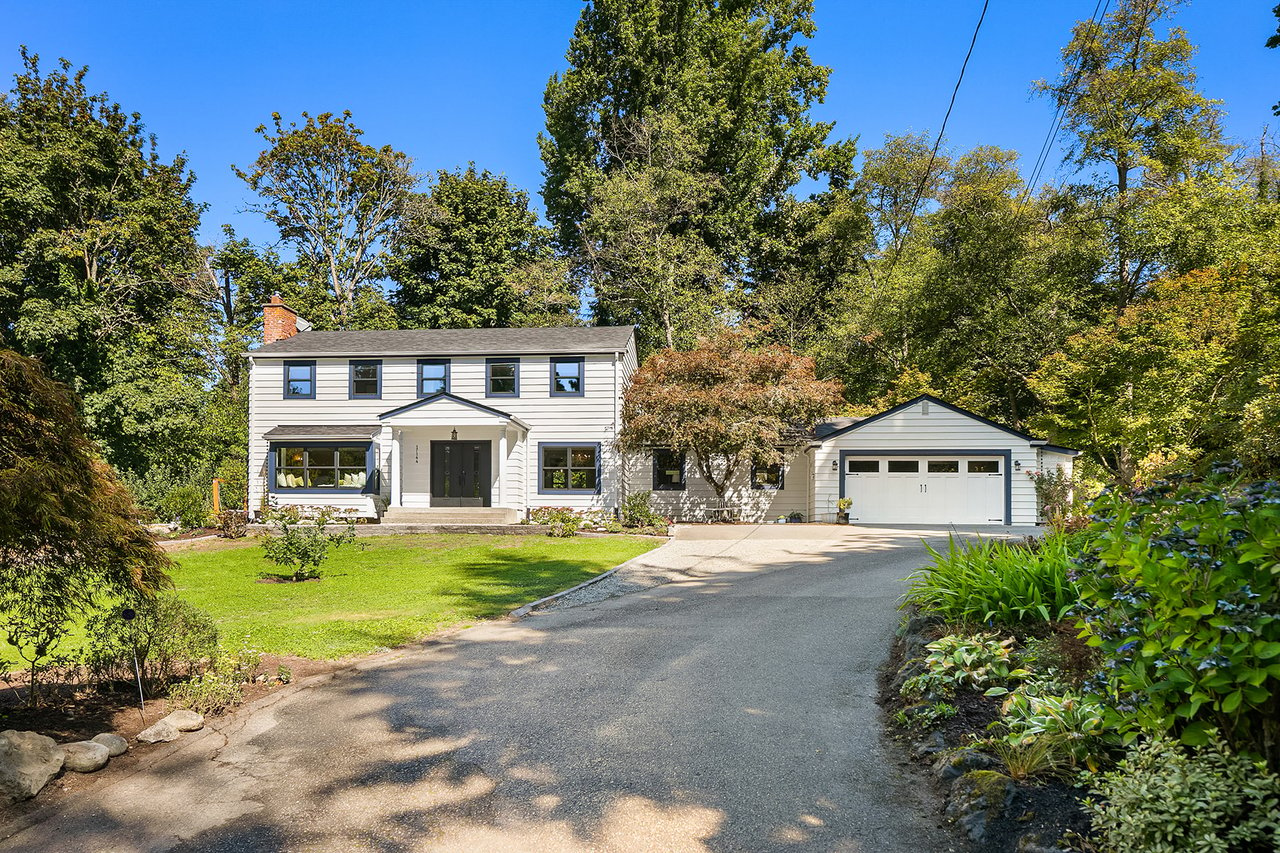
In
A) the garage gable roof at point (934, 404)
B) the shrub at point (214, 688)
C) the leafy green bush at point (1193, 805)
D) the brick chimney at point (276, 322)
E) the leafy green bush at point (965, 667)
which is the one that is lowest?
the shrub at point (214, 688)

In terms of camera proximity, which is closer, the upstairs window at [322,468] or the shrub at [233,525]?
the shrub at [233,525]

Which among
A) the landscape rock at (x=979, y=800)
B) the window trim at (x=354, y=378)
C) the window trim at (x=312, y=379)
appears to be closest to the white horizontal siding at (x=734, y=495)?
the window trim at (x=354, y=378)

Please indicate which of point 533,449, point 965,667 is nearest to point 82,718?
point 965,667

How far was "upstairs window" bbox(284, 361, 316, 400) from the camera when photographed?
23828 millimetres

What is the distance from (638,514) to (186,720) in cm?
1639

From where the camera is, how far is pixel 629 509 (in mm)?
21703

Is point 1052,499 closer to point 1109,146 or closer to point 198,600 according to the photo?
point 198,600

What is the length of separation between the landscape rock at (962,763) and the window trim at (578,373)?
63.8 ft

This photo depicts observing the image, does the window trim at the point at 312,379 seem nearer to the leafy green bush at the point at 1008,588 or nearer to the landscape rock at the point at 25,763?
the landscape rock at the point at 25,763

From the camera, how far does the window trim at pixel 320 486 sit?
22.8 meters

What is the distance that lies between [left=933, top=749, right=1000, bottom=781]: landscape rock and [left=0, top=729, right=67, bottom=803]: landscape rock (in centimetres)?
531

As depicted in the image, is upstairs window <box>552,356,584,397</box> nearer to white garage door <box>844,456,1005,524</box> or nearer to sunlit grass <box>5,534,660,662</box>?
sunlit grass <box>5,534,660,662</box>

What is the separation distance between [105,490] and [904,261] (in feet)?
105

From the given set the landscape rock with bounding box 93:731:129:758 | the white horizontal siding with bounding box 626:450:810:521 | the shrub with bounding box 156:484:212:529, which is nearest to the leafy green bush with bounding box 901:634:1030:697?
the landscape rock with bounding box 93:731:129:758
